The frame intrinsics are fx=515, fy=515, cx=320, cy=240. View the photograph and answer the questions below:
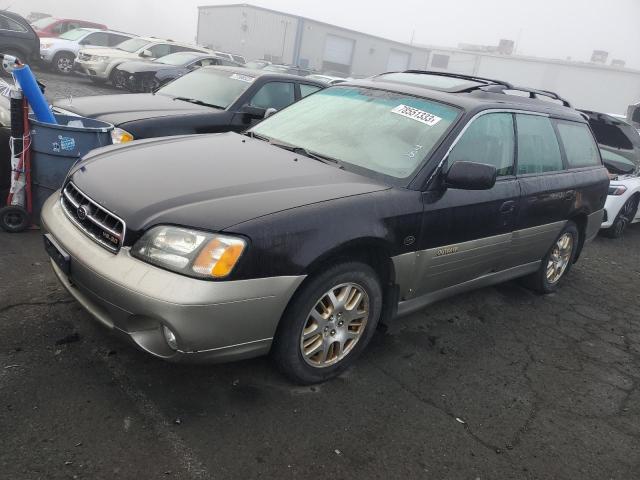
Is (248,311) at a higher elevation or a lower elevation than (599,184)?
lower

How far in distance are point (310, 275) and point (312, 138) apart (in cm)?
127

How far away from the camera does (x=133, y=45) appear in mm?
16484

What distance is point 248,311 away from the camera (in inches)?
93.4

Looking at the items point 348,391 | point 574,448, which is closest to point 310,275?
point 348,391

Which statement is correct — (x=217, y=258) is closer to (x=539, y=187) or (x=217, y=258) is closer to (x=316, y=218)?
(x=316, y=218)

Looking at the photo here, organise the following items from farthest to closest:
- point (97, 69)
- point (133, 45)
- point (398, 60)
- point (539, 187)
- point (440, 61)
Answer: point (440, 61)
point (398, 60)
point (133, 45)
point (97, 69)
point (539, 187)

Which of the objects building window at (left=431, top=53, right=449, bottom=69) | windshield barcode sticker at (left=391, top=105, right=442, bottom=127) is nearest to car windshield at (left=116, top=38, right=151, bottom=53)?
windshield barcode sticker at (left=391, top=105, right=442, bottom=127)

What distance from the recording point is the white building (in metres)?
35.5

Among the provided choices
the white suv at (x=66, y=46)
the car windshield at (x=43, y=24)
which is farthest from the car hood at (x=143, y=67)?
the car windshield at (x=43, y=24)

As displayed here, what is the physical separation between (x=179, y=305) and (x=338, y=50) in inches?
1545

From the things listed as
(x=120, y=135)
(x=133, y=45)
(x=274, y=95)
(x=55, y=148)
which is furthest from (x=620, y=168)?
(x=133, y=45)

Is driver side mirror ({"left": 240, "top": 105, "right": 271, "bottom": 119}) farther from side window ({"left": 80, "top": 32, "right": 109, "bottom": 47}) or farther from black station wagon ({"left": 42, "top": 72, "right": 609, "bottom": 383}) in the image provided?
side window ({"left": 80, "top": 32, "right": 109, "bottom": 47})

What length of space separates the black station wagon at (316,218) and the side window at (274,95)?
263 cm

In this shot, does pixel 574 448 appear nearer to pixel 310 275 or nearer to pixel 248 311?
pixel 310 275
